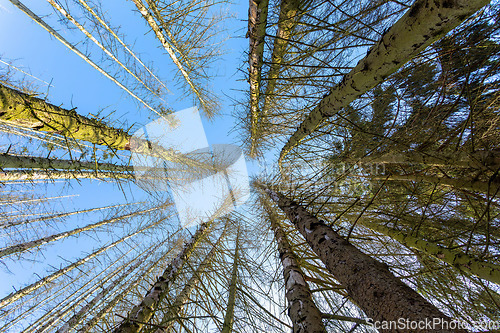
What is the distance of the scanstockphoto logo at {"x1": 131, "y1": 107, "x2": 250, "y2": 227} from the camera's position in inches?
228

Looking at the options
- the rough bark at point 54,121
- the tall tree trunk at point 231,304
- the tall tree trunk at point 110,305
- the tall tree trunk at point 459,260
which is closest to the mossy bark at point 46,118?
the rough bark at point 54,121

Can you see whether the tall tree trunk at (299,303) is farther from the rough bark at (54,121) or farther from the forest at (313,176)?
the rough bark at (54,121)

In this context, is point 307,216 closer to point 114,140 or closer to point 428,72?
point 428,72

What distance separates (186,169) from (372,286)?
8.37 meters

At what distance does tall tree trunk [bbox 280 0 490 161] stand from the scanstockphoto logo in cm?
455

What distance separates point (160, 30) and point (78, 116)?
2454 mm

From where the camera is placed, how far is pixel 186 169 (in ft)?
28.7

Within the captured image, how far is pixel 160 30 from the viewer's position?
13.1ft

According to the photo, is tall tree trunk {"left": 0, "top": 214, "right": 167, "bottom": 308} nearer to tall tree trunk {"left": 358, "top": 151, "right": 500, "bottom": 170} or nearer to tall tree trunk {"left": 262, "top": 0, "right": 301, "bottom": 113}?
tall tree trunk {"left": 262, "top": 0, "right": 301, "bottom": 113}

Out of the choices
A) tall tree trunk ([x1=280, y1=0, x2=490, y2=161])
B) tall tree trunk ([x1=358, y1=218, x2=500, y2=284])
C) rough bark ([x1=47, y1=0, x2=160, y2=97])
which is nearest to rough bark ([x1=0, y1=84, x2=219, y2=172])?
rough bark ([x1=47, y1=0, x2=160, y2=97])

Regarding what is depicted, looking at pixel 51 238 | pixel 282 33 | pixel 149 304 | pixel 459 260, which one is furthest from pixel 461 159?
pixel 51 238

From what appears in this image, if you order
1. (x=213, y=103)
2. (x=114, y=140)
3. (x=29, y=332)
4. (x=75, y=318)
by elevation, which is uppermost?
(x=213, y=103)

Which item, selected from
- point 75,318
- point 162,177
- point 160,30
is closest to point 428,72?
point 160,30

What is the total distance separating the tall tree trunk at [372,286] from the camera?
109cm
